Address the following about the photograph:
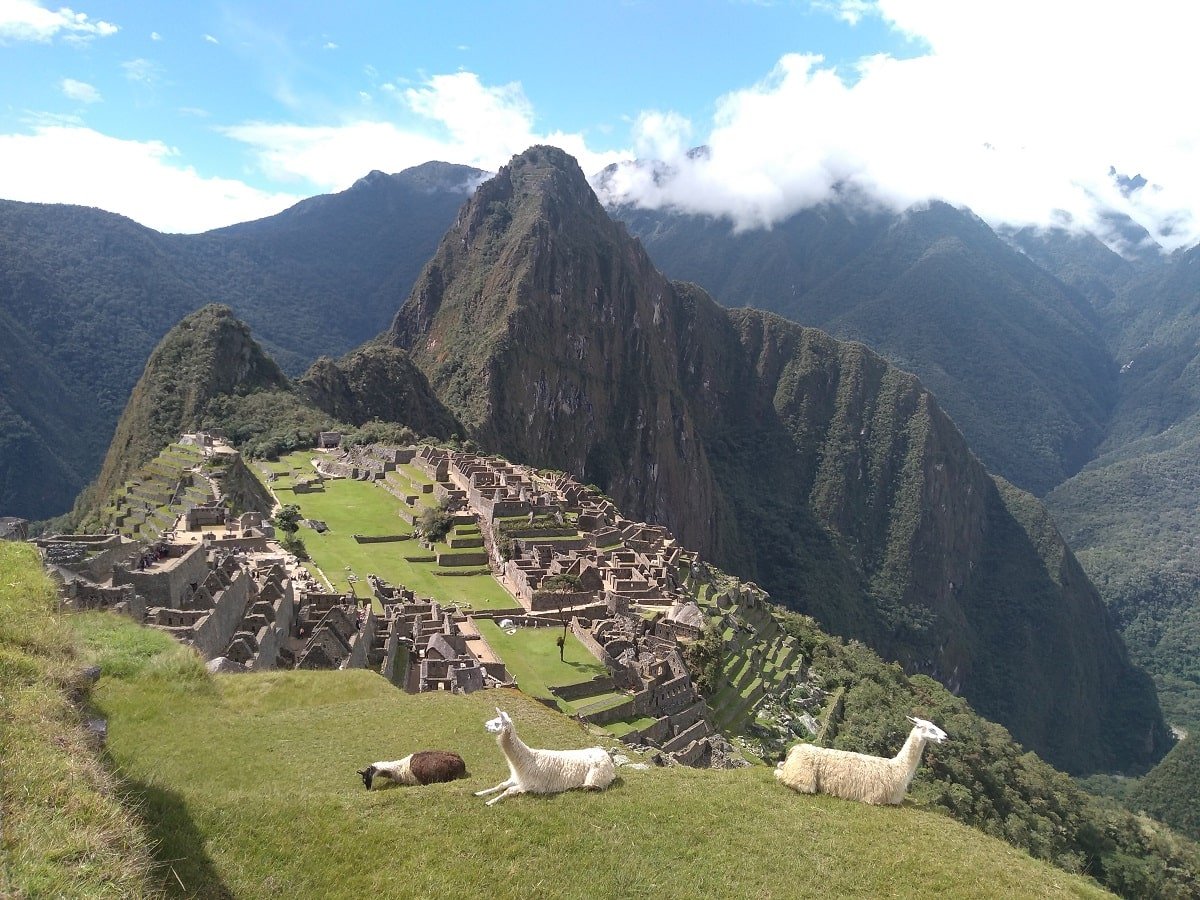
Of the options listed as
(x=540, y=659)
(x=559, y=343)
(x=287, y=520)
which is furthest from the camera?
(x=559, y=343)

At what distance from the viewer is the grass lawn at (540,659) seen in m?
25.2

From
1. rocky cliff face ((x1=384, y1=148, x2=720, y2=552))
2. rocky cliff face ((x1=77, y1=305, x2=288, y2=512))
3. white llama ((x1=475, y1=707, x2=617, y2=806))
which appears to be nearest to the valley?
rocky cliff face ((x1=77, y1=305, x2=288, y2=512))

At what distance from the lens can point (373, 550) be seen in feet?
135

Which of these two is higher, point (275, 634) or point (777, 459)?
point (275, 634)

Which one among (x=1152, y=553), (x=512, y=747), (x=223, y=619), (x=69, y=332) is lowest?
(x=1152, y=553)

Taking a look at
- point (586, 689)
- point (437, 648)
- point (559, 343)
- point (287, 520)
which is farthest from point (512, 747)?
point (559, 343)

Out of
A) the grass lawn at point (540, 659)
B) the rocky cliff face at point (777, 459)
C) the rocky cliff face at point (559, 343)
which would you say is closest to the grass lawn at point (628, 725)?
the grass lawn at point (540, 659)

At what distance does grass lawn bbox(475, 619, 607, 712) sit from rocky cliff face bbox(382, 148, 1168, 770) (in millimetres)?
87788

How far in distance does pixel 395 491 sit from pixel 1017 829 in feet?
135

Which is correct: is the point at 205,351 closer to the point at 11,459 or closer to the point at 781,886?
the point at 11,459

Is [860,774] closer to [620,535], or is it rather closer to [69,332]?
→ [620,535]

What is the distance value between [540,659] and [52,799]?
74.9 ft

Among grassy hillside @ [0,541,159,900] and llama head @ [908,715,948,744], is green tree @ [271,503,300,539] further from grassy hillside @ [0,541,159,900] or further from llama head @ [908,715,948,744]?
llama head @ [908,715,948,744]

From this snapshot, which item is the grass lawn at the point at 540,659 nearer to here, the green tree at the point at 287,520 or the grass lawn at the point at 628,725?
the grass lawn at the point at 628,725
